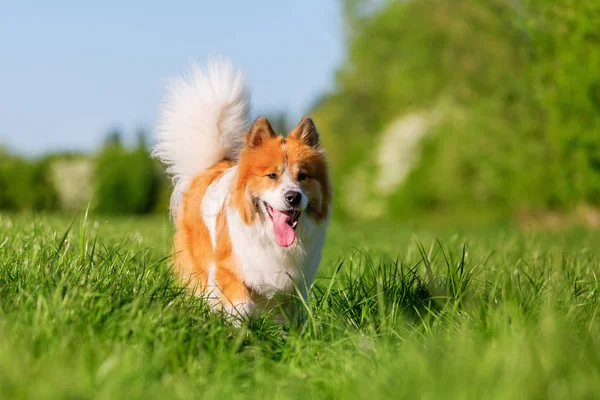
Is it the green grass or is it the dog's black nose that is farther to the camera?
the dog's black nose

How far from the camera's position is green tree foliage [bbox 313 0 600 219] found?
1544 centimetres

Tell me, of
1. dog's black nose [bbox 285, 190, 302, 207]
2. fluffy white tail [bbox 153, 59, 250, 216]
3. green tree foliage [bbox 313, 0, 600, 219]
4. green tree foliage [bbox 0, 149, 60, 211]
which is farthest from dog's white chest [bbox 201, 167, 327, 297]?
green tree foliage [bbox 0, 149, 60, 211]

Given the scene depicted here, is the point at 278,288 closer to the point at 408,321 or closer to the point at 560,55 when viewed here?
the point at 408,321

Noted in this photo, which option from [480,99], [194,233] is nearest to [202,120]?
[194,233]

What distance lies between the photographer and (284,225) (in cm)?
476

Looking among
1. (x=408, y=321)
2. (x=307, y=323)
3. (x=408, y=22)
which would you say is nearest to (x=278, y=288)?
(x=307, y=323)

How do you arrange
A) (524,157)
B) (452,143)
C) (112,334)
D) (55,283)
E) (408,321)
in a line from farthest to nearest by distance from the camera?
1. (452,143)
2. (524,157)
3. (408,321)
4. (55,283)
5. (112,334)

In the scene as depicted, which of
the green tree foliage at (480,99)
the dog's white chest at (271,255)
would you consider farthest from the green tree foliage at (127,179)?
the dog's white chest at (271,255)

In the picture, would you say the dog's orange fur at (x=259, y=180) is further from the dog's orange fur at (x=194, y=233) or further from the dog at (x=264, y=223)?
the dog's orange fur at (x=194, y=233)

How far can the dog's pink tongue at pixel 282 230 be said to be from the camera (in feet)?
15.6

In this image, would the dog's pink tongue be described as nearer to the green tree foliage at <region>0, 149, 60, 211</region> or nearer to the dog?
the dog

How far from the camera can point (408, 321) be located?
4398 mm

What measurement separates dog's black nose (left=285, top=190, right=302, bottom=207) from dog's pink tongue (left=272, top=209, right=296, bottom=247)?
184 millimetres

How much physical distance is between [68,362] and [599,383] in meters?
2.36
